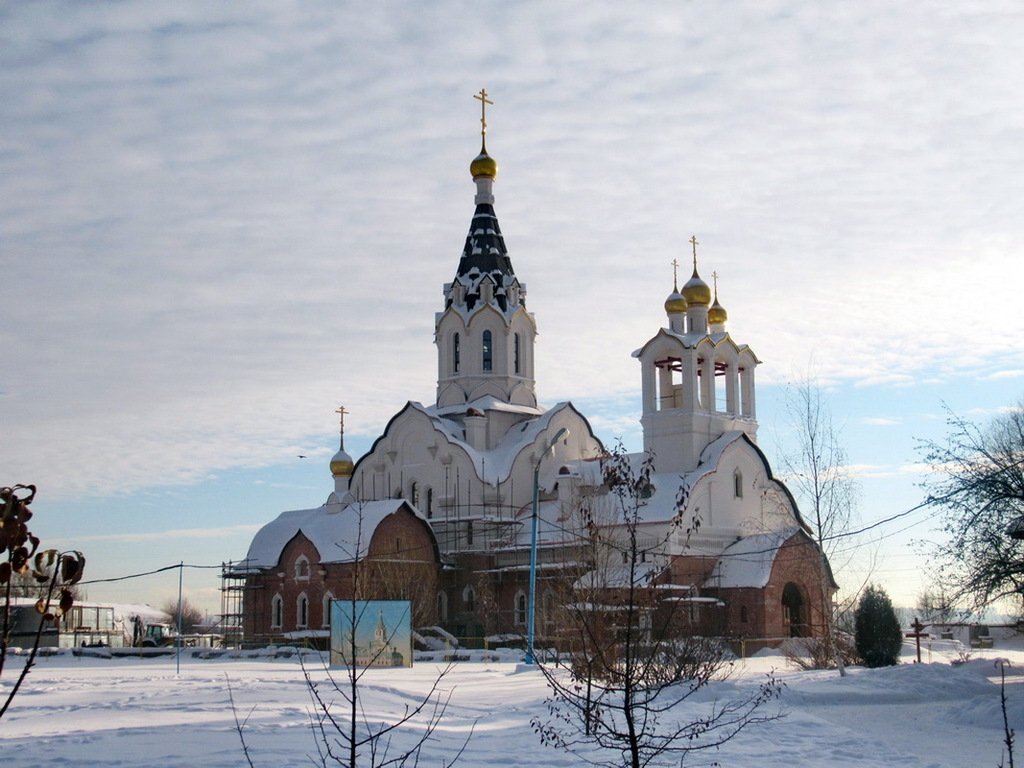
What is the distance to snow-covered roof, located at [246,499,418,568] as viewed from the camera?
133 feet

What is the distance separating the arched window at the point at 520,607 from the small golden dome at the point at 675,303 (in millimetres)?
10871

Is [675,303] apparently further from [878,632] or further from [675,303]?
[878,632]

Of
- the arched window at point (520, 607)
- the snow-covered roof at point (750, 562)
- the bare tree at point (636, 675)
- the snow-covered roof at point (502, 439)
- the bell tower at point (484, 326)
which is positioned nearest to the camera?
the bare tree at point (636, 675)

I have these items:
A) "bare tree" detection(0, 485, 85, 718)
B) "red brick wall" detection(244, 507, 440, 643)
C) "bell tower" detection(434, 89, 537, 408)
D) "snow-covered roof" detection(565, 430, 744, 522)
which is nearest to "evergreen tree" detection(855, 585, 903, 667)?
"snow-covered roof" detection(565, 430, 744, 522)

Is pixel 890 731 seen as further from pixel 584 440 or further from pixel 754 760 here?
pixel 584 440

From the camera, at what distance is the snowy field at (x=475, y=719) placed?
1162cm

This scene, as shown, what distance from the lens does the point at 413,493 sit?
148 ft

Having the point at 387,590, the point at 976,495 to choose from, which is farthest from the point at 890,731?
the point at 387,590

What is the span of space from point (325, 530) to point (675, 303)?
14.3 metres

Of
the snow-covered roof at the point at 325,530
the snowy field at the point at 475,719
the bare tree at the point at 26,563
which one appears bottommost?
the snowy field at the point at 475,719

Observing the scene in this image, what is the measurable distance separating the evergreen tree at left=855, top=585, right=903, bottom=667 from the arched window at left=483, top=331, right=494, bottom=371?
20.9 meters

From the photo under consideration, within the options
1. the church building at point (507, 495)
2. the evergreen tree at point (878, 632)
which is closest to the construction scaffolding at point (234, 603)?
the church building at point (507, 495)

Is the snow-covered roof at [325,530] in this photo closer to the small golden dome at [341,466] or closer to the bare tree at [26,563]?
the small golden dome at [341,466]

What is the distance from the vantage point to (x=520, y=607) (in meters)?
40.4
